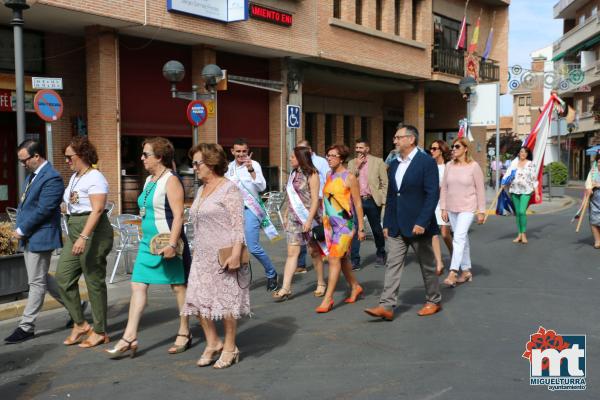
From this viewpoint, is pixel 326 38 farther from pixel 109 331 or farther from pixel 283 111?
pixel 109 331

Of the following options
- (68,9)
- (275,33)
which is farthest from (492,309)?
(275,33)

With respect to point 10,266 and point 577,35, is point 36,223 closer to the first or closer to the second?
point 10,266

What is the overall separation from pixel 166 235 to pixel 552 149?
211ft

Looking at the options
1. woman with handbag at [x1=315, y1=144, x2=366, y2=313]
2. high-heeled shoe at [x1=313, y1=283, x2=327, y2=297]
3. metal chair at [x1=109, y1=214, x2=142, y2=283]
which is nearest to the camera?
woman with handbag at [x1=315, y1=144, x2=366, y2=313]

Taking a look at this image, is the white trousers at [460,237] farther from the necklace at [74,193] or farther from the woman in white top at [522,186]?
the necklace at [74,193]

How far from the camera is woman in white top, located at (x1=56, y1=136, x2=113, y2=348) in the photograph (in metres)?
5.59

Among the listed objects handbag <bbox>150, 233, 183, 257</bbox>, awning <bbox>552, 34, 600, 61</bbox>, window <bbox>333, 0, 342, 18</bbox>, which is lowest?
handbag <bbox>150, 233, 183, 257</bbox>

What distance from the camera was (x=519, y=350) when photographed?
17.5ft

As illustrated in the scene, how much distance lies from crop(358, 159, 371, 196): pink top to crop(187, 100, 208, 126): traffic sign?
491cm

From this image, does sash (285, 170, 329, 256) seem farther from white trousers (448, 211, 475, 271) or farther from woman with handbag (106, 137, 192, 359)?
woman with handbag (106, 137, 192, 359)

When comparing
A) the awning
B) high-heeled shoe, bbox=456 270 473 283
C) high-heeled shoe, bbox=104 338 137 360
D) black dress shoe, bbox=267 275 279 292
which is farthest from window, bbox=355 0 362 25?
the awning

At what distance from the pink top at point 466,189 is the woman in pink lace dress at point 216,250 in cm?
415

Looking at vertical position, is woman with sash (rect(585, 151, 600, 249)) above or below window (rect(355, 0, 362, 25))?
below

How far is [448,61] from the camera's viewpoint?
28078 millimetres
